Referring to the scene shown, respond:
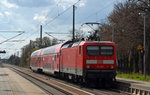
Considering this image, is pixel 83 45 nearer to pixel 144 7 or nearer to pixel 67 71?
pixel 67 71

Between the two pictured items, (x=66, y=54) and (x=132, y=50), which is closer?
(x=66, y=54)

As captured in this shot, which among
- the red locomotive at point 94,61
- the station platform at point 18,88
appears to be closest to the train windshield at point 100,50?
the red locomotive at point 94,61

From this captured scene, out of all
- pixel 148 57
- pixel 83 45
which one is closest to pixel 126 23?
pixel 148 57

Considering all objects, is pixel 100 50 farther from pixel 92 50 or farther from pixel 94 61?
pixel 94 61

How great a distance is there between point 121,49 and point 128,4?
25.9 ft

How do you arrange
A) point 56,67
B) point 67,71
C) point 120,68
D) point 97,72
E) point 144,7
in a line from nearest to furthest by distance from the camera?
point 97,72 → point 67,71 → point 56,67 → point 144,7 → point 120,68

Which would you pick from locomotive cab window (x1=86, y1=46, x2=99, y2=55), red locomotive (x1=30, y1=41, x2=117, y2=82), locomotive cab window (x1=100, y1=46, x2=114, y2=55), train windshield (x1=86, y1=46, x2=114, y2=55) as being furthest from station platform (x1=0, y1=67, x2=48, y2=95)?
locomotive cab window (x1=100, y1=46, x2=114, y2=55)

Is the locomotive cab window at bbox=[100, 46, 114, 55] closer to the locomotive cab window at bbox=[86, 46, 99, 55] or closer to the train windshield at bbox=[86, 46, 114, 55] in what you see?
the train windshield at bbox=[86, 46, 114, 55]

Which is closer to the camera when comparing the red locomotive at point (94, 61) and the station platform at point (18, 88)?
the station platform at point (18, 88)

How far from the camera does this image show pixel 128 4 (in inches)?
1583

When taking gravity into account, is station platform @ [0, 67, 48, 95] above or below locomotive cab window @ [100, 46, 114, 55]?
below

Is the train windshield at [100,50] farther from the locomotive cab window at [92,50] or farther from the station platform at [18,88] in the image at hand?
the station platform at [18,88]

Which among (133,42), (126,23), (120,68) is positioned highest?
(126,23)

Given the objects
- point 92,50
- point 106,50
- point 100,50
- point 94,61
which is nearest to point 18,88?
point 94,61
